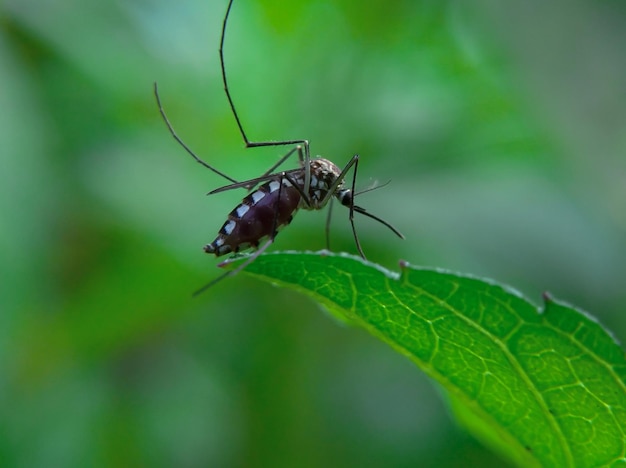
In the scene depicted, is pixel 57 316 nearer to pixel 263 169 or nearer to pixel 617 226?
pixel 263 169

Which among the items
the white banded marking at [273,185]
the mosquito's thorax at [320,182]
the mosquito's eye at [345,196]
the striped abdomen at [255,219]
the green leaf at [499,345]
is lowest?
the green leaf at [499,345]

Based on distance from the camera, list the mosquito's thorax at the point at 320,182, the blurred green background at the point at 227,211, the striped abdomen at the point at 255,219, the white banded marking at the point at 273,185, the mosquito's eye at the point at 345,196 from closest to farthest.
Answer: the striped abdomen at the point at 255,219
the white banded marking at the point at 273,185
the mosquito's thorax at the point at 320,182
the mosquito's eye at the point at 345,196
the blurred green background at the point at 227,211

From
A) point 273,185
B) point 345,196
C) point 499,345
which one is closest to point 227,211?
point 345,196

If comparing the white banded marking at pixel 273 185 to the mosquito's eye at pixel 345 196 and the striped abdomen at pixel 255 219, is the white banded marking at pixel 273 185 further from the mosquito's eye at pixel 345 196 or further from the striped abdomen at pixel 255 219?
the mosquito's eye at pixel 345 196

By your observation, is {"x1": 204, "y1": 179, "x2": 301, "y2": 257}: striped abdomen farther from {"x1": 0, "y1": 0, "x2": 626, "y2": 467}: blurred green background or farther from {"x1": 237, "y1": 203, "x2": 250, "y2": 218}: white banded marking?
{"x1": 0, "y1": 0, "x2": 626, "y2": 467}: blurred green background

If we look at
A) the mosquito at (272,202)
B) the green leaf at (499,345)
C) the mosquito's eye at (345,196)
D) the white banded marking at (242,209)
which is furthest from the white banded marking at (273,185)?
the green leaf at (499,345)

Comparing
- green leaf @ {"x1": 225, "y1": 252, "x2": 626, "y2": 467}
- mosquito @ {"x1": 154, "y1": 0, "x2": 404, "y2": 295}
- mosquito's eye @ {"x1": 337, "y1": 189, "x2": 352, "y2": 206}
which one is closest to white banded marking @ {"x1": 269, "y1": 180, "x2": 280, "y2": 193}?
mosquito @ {"x1": 154, "y1": 0, "x2": 404, "y2": 295}
